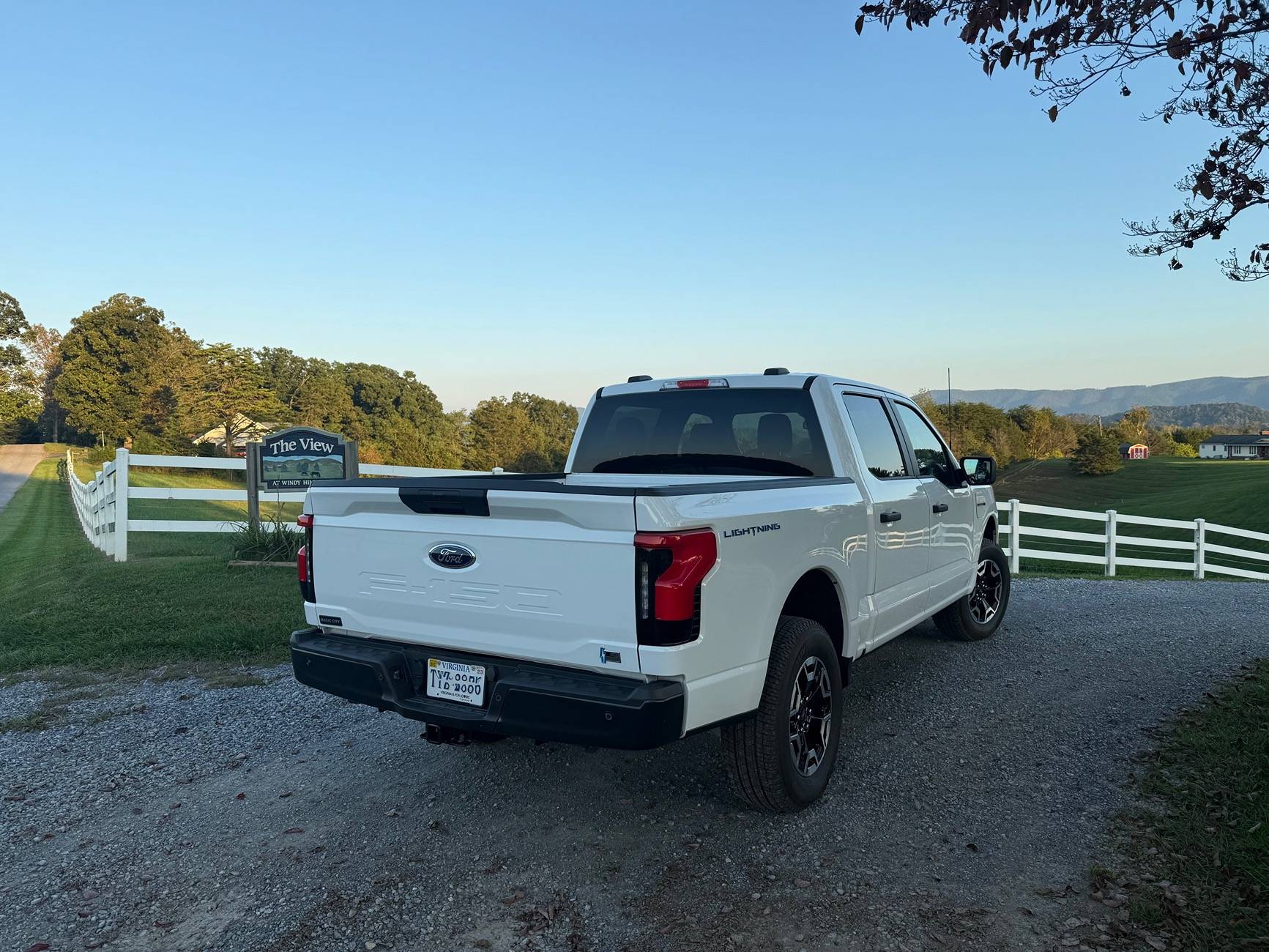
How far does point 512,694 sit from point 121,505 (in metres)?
9.70

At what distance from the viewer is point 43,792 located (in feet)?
14.0

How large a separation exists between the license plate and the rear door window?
198cm

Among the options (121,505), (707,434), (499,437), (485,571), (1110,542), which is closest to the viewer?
(485,571)

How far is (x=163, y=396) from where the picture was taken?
2469 inches

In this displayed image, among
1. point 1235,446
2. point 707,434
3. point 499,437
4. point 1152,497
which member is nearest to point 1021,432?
point 1152,497

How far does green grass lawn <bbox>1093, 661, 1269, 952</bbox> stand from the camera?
2.93 metres

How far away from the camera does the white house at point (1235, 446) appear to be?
474 ft

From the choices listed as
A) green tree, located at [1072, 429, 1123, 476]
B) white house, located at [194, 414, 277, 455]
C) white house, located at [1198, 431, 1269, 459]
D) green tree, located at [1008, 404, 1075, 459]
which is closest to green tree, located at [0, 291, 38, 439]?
white house, located at [194, 414, 277, 455]

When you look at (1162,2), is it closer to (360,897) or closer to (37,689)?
(360,897)

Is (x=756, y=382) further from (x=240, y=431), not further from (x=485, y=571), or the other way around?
(x=240, y=431)

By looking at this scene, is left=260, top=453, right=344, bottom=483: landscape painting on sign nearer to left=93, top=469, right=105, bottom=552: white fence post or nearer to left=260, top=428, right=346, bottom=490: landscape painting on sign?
left=260, top=428, right=346, bottom=490: landscape painting on sign

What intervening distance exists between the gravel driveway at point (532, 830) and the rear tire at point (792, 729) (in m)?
0.17

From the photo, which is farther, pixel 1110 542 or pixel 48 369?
pixel 48 369

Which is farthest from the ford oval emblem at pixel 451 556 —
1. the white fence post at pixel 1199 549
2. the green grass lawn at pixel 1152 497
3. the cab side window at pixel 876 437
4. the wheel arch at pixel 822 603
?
the green grass lawn at pixel 1152 497
